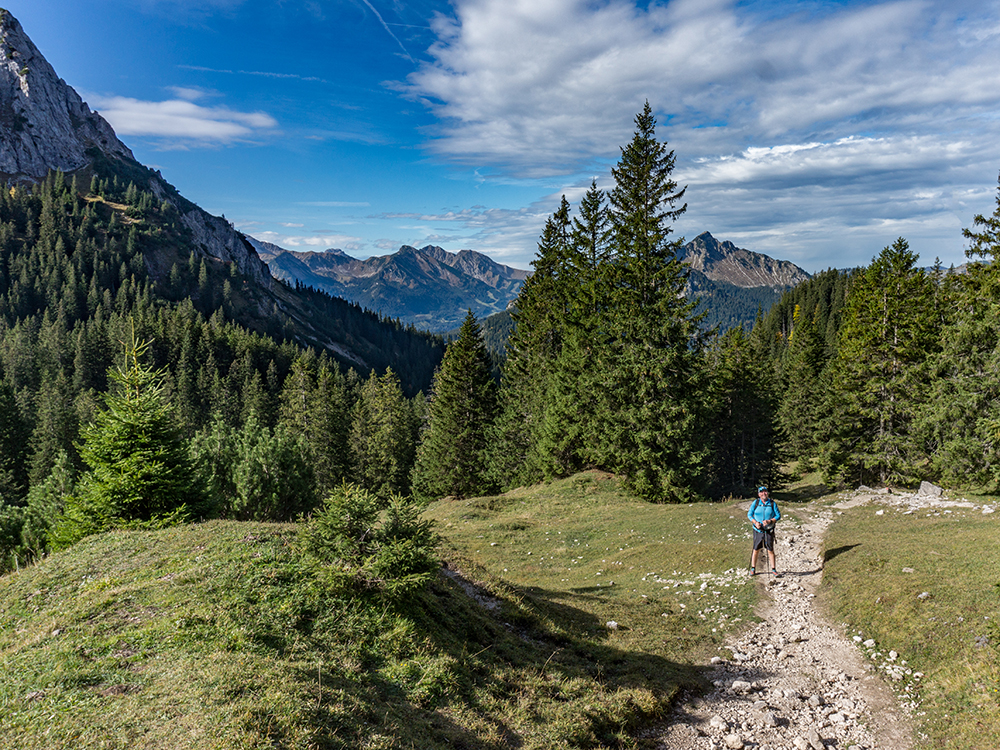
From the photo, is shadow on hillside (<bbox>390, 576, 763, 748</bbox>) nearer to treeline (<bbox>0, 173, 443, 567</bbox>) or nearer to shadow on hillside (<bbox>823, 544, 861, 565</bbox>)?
shadow on hillside (<bbox>823, 544, 861, 565</bbox>)

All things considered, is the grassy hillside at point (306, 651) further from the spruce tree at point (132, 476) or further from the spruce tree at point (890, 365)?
the spruce tree at point (890, 365)

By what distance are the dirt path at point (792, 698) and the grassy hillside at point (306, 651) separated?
26.6 inches

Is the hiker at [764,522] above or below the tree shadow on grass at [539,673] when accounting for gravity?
above

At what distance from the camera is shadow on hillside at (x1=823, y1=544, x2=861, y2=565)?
594 inches

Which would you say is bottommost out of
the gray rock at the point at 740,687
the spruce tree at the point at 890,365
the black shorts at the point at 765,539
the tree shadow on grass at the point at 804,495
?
the tree shadow on grass at the point at 804,495

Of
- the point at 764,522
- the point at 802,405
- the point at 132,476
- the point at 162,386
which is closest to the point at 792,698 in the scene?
the point at 764,522

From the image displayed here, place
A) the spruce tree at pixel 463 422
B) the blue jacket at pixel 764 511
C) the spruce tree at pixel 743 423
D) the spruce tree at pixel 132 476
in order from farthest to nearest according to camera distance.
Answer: the spruce tree at pixel 743 423
the spruce tree at pixel 463 422
the spruce tree at pixel 132 476
the blue jacket at pixel 764 511

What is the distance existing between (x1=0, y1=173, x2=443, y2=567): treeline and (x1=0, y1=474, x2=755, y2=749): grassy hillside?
24.7 ft

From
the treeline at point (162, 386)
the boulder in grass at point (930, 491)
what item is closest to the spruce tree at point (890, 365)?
the boulder in grass at point (930, 491)

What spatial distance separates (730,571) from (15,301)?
19498 cm

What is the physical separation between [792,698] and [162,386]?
118 ft

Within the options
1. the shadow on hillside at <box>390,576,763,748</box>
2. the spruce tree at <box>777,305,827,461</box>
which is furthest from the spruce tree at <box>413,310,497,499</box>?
the spruce tree at <box>777,305,827,461</box>

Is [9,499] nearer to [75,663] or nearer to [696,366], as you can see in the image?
[75,663]

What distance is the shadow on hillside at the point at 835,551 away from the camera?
49.5 ft
